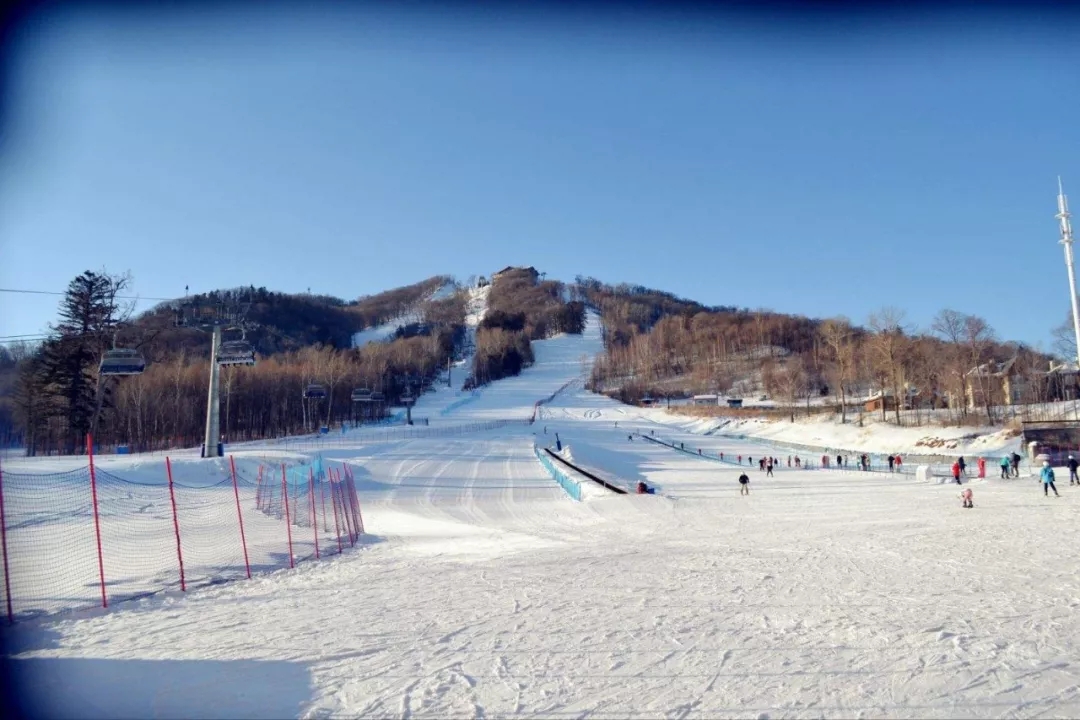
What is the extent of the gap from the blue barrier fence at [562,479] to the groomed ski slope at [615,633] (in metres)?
11.3

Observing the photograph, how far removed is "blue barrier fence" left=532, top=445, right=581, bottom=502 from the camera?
2690cm

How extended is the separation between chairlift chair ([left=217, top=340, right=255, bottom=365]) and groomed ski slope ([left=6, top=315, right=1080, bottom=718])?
52.6ft

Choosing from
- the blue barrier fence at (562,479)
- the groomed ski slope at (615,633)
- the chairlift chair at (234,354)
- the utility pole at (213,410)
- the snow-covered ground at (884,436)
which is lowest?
the snow-covered ground at (884,436)

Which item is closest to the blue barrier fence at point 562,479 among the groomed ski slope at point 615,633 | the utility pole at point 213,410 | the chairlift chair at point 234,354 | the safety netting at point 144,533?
the safety netting at point 144,533

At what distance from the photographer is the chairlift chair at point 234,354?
28203mm

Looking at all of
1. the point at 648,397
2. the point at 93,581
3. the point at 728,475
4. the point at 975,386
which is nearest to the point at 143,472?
the point at 93,581

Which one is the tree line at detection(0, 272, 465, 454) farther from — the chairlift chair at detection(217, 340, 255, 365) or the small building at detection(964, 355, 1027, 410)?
the small building at detection(964, 355, 1027, 410)

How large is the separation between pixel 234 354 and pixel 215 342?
966 mm

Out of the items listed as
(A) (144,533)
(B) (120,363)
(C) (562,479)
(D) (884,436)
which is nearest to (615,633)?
(A) (144,533)

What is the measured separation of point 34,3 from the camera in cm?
563

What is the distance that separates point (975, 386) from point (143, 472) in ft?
248

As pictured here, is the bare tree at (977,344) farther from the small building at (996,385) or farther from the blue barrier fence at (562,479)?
the blue barrier fence at (562,479)

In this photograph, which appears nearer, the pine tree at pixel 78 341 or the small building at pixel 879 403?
the pine tree at pixel 78 341

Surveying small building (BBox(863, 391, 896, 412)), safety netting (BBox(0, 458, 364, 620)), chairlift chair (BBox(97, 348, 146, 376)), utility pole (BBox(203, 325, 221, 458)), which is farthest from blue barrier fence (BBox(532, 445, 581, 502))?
small building (BBox(863, 391, 896, 412))
